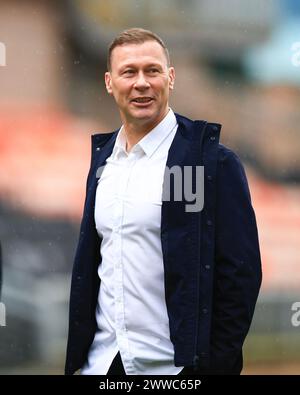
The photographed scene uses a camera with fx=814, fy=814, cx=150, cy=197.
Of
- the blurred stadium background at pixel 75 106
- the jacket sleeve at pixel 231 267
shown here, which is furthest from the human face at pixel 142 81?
the blurred stadium background at pixel 75 106

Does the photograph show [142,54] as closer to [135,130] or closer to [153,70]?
[153,70]

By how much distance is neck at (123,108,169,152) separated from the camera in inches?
67.4

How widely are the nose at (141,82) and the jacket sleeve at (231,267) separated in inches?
8.2

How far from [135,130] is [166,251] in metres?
0.29

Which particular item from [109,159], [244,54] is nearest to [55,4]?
[244,54]

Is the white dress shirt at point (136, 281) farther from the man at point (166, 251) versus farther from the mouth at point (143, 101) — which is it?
the mouth at point (143, 101)

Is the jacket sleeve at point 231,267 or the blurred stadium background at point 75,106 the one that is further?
the blurred stadium background at point 75,106

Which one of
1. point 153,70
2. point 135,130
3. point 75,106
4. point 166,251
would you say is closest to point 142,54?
point 153,70

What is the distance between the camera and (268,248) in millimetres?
3006

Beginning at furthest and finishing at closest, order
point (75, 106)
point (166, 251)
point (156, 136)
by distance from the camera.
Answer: point (75, 106) → point (156, 136) → point (166, 251)

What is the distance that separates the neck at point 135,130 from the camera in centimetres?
171

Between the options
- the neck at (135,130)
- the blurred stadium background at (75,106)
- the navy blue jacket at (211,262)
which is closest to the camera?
the navy blue jacket at (211,262)

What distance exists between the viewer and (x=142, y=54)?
1675mm

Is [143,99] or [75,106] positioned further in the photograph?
[75,106]
